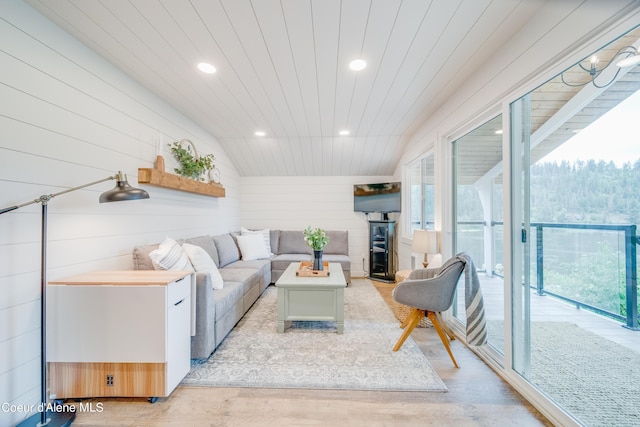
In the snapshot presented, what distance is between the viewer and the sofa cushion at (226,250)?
3.70 metres

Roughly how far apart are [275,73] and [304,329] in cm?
250

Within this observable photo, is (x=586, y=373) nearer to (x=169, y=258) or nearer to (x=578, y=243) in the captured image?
(x=578, y=243)

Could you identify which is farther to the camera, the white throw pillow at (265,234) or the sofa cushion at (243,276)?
the white throw pillow at (265,234)

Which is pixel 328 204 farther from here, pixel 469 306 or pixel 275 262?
pixel 469 306

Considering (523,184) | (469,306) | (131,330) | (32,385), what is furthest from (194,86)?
(469,306)

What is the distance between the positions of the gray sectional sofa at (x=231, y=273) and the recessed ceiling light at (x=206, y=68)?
5.43 feet

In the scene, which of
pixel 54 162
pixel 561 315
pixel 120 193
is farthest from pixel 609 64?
pixel 54 162

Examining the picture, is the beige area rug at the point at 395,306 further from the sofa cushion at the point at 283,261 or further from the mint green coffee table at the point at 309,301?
the sofa cushion at the point at 283,261

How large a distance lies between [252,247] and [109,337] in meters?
2.72

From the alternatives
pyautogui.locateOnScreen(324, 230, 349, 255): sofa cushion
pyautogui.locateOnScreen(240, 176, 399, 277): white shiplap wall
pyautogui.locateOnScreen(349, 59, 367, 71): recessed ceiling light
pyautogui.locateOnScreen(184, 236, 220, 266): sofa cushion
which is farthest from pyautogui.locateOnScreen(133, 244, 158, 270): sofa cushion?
pyautogui.locateOnScreen(324, 230, 349, 255): sofa cushion

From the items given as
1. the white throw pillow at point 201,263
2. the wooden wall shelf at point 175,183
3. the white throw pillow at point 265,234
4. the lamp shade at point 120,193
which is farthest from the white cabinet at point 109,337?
the white throw pillow at point 265,234

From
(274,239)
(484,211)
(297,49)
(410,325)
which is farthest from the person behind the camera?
(274,239)

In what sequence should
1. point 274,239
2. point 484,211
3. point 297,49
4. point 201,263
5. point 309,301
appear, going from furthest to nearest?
point 274,239, point 309,301, point 201,263, point 484,211, point 297,49

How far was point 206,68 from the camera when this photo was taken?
2201 mm
